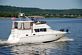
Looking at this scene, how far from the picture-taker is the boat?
53.8 m

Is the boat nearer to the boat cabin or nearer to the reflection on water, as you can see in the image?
the boat cabin

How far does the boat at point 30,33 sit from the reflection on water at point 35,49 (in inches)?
30.7

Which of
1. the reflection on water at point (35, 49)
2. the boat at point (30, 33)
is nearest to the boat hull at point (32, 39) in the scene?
the boat at point (30, 33)

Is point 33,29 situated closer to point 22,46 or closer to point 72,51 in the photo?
point 22,46

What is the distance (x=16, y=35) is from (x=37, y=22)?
13.9 feet

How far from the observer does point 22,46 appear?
53125 millimetres

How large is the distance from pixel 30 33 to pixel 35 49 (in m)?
4.45

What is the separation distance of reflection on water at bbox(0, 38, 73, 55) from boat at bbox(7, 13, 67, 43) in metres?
0.78

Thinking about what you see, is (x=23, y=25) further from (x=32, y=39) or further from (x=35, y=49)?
(x=35, y=49)

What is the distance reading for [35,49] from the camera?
5028 cm

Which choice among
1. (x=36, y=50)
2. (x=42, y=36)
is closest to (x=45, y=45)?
(x=42, y=36)

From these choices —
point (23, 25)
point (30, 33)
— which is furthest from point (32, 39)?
point (23, 25)

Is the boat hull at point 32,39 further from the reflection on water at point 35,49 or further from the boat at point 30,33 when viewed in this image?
the reflection on water at point 35,49

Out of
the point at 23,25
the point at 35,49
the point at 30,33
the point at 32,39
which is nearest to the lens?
the point at 35,49
